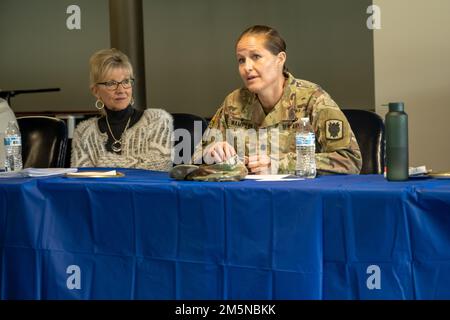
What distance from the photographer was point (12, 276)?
2436 millimetres

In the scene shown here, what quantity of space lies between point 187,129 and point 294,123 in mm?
740

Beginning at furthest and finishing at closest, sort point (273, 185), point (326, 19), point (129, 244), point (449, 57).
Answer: point (326, 19), point (449, 57), point (129, 244), point (273, 185)

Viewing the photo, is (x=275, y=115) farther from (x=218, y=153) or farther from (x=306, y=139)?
(x=306, y=139)

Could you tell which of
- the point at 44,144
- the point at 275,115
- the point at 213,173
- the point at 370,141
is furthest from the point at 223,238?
→ the point at 44,144

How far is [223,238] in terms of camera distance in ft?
6.81

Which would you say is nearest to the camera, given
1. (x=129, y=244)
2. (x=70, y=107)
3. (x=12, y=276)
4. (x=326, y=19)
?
(x=129, y=244)

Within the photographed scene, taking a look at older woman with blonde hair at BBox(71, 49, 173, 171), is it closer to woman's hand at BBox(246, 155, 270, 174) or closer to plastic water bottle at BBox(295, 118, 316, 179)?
woman's hand at BBox(246, 155, 270, 174)

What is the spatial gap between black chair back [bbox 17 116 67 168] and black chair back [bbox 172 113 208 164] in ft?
1.72

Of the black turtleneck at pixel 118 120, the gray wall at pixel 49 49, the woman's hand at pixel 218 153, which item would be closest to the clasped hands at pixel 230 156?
the woman's hand at pixel 218 153

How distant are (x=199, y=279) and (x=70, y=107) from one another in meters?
8.87

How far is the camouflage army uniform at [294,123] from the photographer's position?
2605mm

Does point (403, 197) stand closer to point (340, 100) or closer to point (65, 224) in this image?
point (65, 224)

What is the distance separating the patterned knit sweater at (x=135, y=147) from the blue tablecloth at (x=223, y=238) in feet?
2.96
